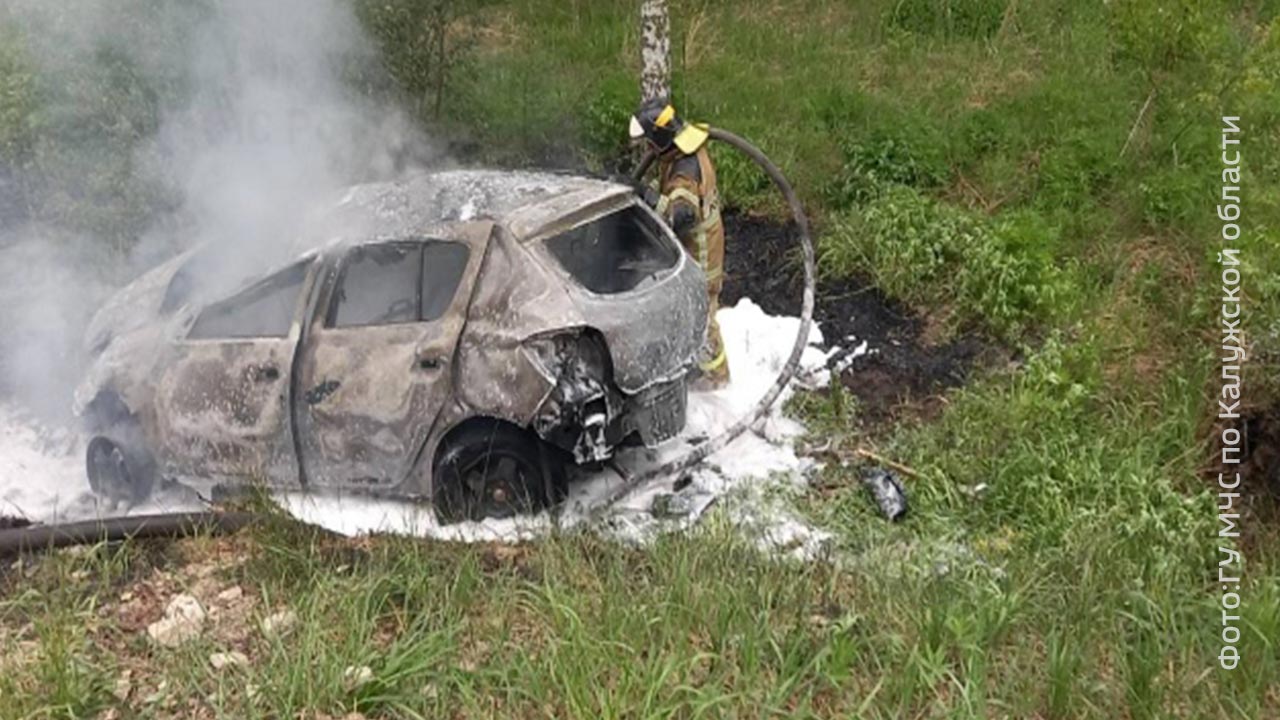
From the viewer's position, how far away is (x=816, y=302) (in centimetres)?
824

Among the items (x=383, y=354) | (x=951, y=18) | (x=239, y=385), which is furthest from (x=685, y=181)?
(x=951, y=18)

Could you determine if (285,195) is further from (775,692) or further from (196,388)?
(775,692)

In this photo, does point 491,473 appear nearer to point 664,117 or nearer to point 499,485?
point 499,485

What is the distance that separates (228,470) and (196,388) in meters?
0.44

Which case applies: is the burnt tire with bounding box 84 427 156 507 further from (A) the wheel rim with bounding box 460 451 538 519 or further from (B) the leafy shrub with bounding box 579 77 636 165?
(B) the leafy shrub with bounding box 579 77 636 165

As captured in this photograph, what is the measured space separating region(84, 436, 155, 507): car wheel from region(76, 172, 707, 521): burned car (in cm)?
4

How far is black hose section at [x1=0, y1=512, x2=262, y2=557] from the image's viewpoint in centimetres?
529

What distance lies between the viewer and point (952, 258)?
8.19m

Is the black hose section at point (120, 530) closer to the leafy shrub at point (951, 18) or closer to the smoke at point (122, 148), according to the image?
the smoke at point (122, 148)

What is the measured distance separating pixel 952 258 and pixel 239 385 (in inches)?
184

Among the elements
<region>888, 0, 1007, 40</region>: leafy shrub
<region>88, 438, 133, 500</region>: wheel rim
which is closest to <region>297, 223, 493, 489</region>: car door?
<region>88, 438, 133, 500</region>: wheel rim

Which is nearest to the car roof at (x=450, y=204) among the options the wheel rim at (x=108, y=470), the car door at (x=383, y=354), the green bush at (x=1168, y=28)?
the car door at (x=383, y=354)

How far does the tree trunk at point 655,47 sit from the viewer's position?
29.0 feet

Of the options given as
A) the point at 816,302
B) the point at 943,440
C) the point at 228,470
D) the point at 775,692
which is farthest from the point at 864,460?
the point at 228,470
